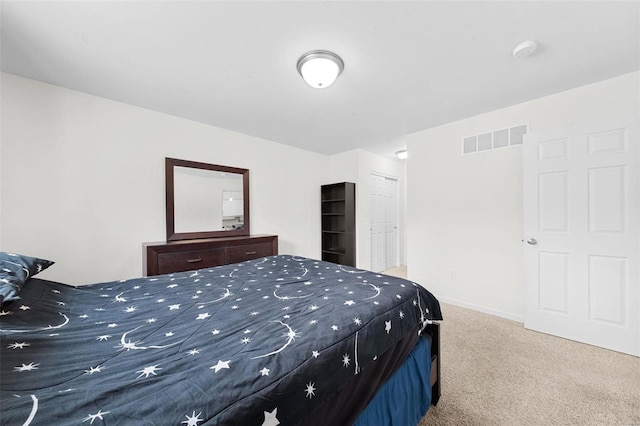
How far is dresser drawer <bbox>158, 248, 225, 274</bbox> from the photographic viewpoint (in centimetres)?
250

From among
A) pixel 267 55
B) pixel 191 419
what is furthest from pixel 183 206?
pixel 191 419

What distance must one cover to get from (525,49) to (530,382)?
2.42 metres

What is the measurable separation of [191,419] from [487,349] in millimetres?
2486

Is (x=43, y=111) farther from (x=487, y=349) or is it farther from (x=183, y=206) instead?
(x=487, y=349)

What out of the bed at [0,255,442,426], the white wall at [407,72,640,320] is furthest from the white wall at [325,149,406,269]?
the bed at [0,255,442,426]

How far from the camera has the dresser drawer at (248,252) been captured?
300cm

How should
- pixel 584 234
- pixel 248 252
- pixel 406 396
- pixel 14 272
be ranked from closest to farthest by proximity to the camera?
pixel 14 272 < pixel 406 396 < pixel 584 234 < pixel 248 252

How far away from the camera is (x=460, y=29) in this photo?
158 cm

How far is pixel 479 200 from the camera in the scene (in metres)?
2.97

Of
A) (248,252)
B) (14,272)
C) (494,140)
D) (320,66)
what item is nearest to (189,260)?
(248,252)

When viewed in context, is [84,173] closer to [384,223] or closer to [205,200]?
[205,200]

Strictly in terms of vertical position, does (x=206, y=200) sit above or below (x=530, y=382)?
Answer: above

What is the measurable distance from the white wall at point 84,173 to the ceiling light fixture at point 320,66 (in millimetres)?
1942

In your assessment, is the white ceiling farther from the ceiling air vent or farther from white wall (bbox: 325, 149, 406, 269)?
white wall (bbox: 325, 149, 406, 269)
